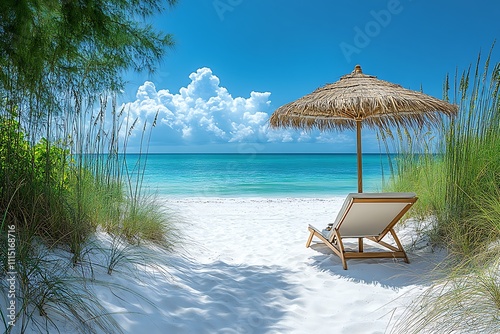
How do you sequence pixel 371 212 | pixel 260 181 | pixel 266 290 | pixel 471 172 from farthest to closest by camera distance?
1. pixel 260 181
2. pixel 371 212
3. pixel 471 172
4. pixel 266 290

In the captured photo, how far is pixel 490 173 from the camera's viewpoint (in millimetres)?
3648

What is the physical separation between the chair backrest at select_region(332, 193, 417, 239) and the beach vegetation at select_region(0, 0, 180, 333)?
6.19 ft

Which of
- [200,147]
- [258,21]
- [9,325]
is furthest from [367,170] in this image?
[9,325]

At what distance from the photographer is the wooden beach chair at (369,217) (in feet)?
12.0

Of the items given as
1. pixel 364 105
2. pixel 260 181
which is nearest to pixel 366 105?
pixel 364 105

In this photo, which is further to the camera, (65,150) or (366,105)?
(366,105)

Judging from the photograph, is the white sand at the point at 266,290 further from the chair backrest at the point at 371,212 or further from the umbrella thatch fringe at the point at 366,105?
the umbrella thatch fringe at the point at 366,105

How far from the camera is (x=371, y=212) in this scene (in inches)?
151

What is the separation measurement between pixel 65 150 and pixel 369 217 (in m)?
2.80

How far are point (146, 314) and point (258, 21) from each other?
15155 mm

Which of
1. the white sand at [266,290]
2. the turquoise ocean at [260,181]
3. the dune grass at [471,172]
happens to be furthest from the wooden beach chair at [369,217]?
the turquoise ocean at [260,181]

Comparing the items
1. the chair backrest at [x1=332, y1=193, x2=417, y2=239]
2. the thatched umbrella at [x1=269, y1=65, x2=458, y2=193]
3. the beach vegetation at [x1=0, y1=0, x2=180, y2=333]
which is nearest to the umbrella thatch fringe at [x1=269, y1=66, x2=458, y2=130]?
the thatched umbrella at [x1=269, y1=65, x2=458, y2=193]

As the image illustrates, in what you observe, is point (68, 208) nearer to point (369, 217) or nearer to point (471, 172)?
point (369, 217)

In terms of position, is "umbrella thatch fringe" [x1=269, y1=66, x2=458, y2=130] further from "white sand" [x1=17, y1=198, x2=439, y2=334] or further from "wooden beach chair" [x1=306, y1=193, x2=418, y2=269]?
"white sand" [x1=17, y1=198, x2=439, y2=334]
